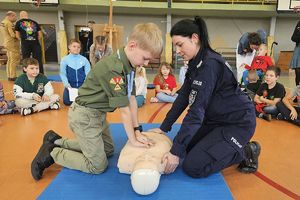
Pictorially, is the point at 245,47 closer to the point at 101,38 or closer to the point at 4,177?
the point at 101,38

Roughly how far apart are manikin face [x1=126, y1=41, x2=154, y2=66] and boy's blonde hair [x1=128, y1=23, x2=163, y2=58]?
3 cm

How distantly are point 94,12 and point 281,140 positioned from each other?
35.4 feet

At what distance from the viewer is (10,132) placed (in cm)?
305

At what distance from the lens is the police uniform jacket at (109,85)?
5.98ft

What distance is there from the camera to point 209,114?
2.14 metres

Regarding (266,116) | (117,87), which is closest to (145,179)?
(117,87)

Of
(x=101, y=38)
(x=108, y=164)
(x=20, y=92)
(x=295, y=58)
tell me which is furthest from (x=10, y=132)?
(x=295, y=58)

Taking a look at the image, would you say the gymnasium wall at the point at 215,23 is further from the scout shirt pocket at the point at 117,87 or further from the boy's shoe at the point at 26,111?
the scout shirt pocket at the point at 117,87

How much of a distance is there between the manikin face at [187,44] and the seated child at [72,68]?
2.94m

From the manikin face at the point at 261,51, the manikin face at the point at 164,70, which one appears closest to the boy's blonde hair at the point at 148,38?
the manikin face at the point at 164,70

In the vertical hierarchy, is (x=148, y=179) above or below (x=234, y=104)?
below

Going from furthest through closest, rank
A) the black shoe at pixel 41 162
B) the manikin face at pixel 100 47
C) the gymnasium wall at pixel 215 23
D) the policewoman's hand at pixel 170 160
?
the gymnasium wall at pixel 215 23
the manikin face at pixel 100 47
the black shoe at pixel 41 162
the policewoman's hand at pixel 170 160

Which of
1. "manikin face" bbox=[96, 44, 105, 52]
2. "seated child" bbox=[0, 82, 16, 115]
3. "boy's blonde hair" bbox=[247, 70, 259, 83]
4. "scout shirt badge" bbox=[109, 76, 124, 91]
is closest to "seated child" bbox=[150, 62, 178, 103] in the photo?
"manikin face" bbox=[96, 44, 105, 52]

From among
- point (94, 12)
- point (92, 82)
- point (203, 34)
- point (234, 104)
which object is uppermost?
point (94, 12)
